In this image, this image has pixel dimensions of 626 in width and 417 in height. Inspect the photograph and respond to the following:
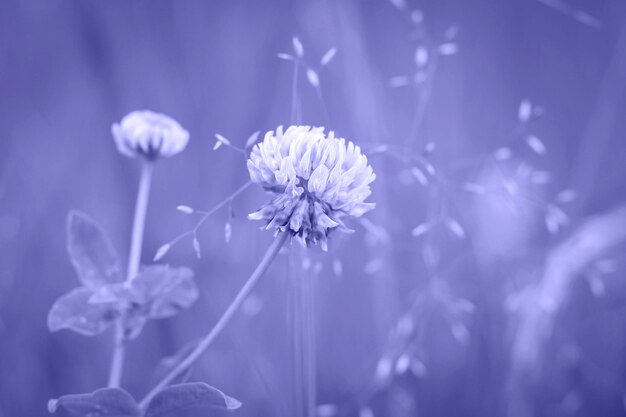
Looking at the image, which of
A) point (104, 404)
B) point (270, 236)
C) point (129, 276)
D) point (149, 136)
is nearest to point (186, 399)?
point (104, 404)

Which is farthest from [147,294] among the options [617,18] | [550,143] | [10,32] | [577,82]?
[617,18]

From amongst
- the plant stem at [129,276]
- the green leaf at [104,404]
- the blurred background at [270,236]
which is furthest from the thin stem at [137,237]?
the blurred background at [270,236]

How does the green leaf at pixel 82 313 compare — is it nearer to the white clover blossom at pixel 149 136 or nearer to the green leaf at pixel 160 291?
the green leaf at pixel 160 291

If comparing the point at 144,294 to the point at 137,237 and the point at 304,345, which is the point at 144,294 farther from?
the point at 304,345

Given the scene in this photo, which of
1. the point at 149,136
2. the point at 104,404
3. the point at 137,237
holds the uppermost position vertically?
the point at 149,136

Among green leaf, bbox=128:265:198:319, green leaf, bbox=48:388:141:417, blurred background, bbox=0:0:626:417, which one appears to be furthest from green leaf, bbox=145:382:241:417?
blurred background, bbox=0:0:626:417

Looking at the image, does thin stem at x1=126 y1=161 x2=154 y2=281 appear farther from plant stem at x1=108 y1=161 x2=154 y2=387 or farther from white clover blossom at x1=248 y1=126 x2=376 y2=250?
white clover blossom at x1=248 y1=126 x2=376 y2=250
